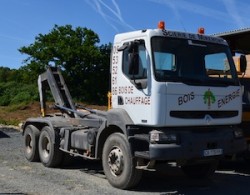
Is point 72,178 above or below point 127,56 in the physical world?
below

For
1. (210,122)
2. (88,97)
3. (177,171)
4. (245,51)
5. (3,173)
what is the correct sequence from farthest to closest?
(88,97) < (245,51) < (177,171) < (3,173) < (210,122)

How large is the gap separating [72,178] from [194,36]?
12.1 ft

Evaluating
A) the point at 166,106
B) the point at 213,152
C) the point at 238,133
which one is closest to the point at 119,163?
the point at 166,106

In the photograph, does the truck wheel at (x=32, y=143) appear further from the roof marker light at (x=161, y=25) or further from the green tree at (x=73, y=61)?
the green tree at (x=73, y=61)

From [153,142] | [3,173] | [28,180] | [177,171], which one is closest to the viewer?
[153,142]

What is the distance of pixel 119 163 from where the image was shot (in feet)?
27.4

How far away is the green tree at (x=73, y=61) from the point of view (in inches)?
1785

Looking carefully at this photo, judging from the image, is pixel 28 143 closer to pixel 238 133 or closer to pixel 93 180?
pixel 93 180

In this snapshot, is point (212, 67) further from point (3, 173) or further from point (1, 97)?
point (1, 97)

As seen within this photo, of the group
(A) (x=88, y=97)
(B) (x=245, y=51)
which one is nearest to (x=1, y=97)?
(A) (x=88, y=97)

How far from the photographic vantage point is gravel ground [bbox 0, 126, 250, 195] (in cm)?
822

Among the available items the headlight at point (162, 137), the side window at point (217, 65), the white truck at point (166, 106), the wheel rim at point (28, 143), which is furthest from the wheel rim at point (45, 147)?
the side window at point (217, 65)

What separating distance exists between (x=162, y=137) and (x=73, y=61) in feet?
128

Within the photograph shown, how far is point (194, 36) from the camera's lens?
8516 mm
